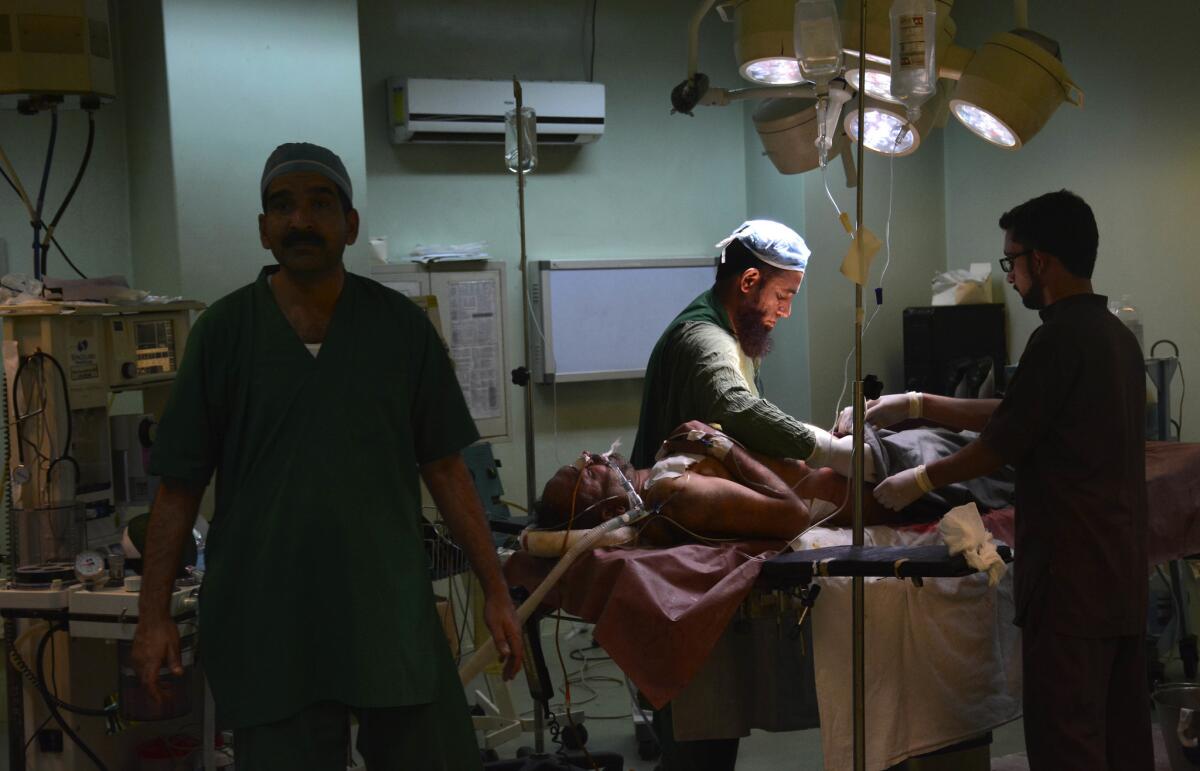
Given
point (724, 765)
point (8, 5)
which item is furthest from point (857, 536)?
point (8, 5)

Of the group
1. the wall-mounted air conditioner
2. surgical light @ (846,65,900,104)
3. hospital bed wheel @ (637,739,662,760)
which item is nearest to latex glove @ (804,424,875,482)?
surgical light @ (846,65,900,104)

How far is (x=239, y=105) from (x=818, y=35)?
2.46m

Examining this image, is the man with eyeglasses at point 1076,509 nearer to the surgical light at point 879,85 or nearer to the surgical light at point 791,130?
the surgical light at point 879,85

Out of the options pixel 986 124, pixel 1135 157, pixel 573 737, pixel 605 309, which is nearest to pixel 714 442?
pixel 986 124

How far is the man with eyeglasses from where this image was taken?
2.57 meters

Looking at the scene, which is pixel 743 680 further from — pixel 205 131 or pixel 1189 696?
pixel 205 131

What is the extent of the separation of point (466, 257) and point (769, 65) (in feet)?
7.66

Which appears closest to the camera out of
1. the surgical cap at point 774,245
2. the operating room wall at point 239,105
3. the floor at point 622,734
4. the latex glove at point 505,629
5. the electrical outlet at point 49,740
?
the latex glove at point 505,629

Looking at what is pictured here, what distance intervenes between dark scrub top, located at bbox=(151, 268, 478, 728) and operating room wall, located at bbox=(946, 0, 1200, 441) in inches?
146

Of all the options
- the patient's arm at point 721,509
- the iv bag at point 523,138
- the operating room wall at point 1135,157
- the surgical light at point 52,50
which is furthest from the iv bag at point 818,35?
the operating room wall at point 1135,157

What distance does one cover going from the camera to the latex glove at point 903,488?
9.15ft

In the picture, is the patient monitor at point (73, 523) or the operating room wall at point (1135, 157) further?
the operating room wall at point (1135, 157)

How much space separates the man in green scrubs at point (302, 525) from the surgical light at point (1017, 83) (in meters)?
1.60

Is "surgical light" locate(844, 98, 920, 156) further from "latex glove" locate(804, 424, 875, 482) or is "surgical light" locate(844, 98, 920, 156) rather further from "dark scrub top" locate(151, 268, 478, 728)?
"dark scrub top" locate(151, 268, 478, 728)
